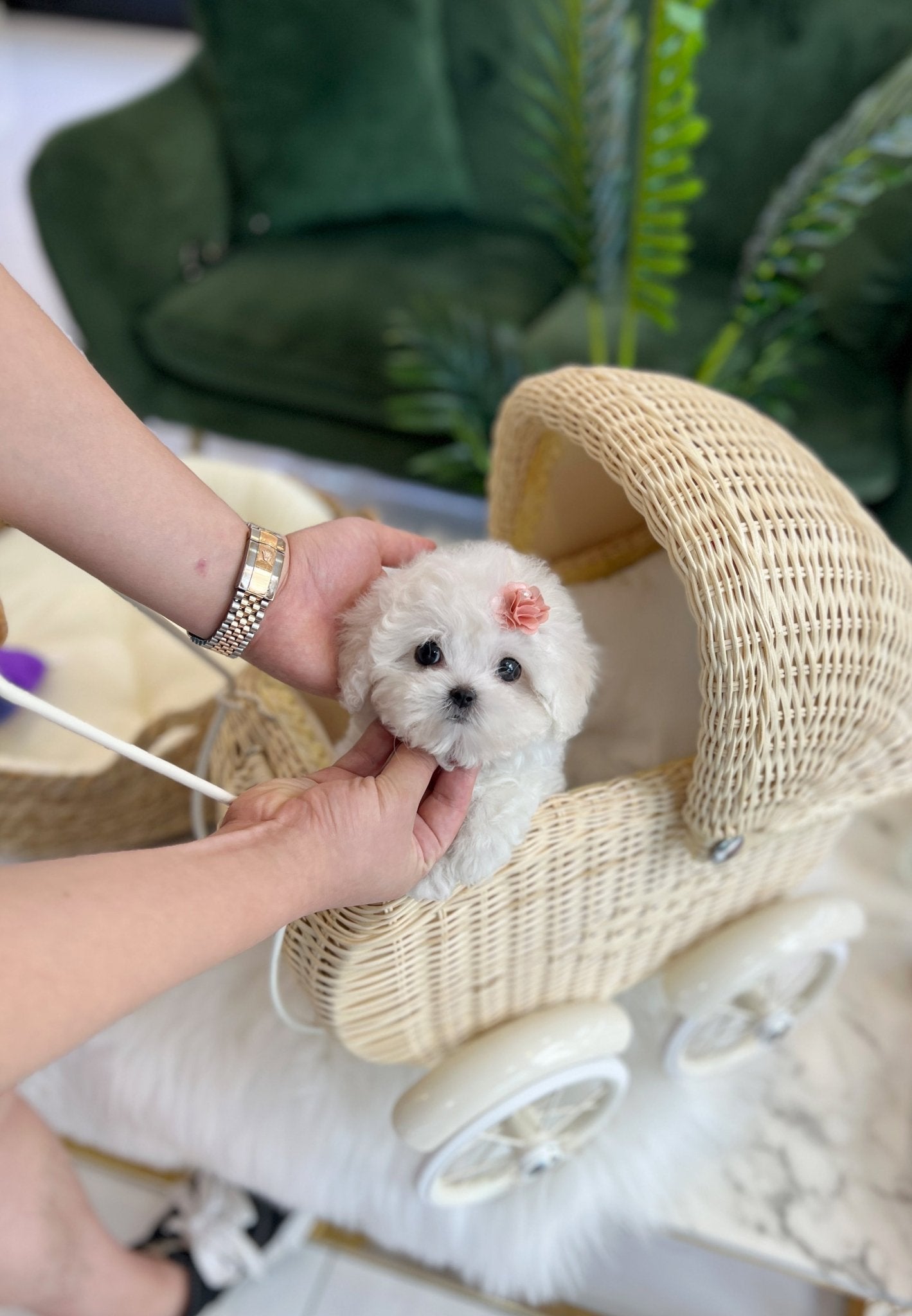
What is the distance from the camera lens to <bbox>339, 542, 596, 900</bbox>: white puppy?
673 mm

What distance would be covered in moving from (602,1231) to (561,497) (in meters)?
0.91

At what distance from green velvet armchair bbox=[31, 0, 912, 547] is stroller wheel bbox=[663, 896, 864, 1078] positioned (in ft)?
2.87

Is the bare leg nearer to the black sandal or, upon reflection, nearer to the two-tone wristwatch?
the black sandal

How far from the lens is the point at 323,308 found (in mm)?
Answer: 1838

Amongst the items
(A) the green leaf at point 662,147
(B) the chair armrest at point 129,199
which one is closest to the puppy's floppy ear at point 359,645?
(A) the green leaf at point 662,147

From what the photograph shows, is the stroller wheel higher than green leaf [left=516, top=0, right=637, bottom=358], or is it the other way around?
green leaf [left=516, top=0, right=637, bottom=358]

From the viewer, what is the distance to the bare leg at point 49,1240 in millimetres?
855

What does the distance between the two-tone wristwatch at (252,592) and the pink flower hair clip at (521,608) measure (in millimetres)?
212

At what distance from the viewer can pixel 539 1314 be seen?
1083 millimetres

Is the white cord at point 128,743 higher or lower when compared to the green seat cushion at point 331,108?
lower

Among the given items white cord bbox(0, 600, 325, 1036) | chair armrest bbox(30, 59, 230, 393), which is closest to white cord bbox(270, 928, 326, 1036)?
white cord bbox(0, 600, 325, 1036)

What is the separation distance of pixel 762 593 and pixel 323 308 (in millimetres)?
1438

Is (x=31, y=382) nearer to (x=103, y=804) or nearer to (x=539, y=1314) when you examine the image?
(x=103, y=804)

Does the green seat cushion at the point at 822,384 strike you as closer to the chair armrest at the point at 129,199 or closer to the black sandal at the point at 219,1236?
the chair armrest at the point at 129,199
